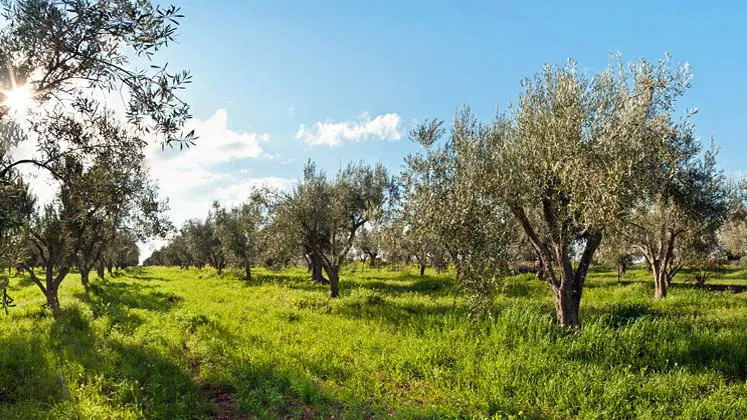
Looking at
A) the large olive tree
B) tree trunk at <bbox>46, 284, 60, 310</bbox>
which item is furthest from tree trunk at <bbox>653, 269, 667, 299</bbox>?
tree trunk at <bbox>46, 284, 60, 310</bbox>

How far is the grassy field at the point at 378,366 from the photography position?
9586 mm

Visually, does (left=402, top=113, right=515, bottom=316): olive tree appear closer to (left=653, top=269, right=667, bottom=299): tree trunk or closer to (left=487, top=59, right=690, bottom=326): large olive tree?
(left=487, top=59, right=690, bottom=326): large olive tree

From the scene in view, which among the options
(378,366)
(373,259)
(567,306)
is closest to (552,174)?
(567,306)

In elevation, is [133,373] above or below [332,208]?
below

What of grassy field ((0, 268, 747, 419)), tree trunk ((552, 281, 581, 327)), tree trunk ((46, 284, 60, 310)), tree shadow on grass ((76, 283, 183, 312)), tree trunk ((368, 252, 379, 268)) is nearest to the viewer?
grassy field ((0, 268, 747, 419))

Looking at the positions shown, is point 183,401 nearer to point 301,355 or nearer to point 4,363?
point 301,355

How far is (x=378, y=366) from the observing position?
42.1 ft

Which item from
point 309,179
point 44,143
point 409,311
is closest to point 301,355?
point 409,311

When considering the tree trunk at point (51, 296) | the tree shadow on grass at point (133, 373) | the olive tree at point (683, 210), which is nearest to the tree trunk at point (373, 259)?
the olive tree at point (683, 210)

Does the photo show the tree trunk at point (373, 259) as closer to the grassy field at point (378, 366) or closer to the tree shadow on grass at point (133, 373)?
the grassy field at point (378, 366)

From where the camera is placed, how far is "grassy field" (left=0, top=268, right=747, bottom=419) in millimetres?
9586

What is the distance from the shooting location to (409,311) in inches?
838

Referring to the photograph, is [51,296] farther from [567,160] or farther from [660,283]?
[660,283]

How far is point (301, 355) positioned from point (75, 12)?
11566 mm
